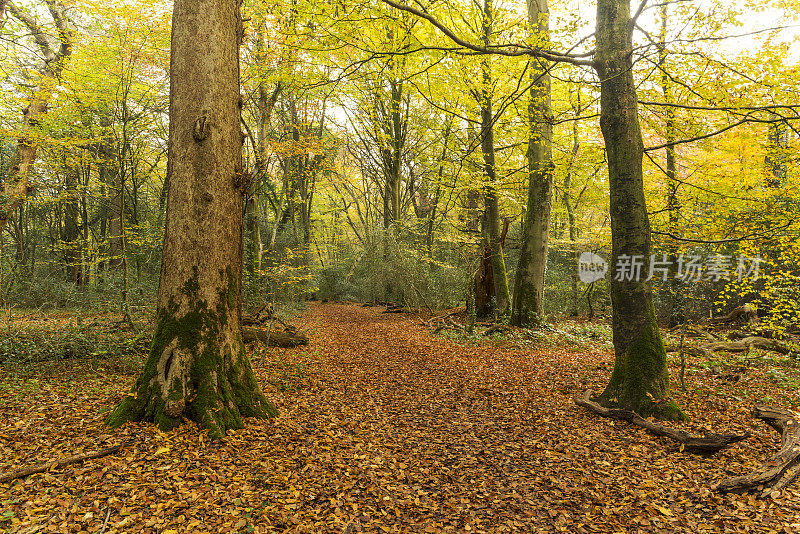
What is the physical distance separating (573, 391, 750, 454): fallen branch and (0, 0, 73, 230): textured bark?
12529mm

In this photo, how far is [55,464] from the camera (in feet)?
9.36

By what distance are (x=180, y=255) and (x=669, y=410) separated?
18.7 ft

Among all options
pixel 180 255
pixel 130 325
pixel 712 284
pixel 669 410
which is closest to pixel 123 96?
pixel 130 325

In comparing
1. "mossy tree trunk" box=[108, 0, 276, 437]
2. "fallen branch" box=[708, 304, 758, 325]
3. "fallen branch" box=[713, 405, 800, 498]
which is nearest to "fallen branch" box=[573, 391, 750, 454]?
"fallen branch" box=[713, 405, 800, 498]

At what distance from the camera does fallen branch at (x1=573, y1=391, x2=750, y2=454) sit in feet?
11.7

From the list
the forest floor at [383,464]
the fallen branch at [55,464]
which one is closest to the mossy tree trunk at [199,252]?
the forest floor at [383,464]

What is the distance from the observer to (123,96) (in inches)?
341

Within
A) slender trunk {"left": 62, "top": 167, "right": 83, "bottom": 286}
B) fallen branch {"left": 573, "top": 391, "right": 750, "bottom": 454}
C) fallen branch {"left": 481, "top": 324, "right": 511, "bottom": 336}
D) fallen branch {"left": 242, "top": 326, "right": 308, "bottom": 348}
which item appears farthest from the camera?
slender trunk {"left": 62, "top": 167, "right": 83, "bottom": 286}

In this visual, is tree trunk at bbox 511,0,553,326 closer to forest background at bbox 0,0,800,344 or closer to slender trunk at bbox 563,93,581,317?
forest background at bbox 0,0,800,344

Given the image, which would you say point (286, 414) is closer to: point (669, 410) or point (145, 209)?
point (669, 410)

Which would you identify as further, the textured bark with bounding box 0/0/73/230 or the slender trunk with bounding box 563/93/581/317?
the slender trunk with bounding box 563/93/581/317

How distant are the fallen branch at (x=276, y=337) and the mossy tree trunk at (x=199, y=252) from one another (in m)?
4.04

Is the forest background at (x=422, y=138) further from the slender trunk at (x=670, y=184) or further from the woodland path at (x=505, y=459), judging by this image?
the woodland path at (x=505, y=459)

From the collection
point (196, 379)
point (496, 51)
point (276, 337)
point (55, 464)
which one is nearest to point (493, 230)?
point (276, 337)
